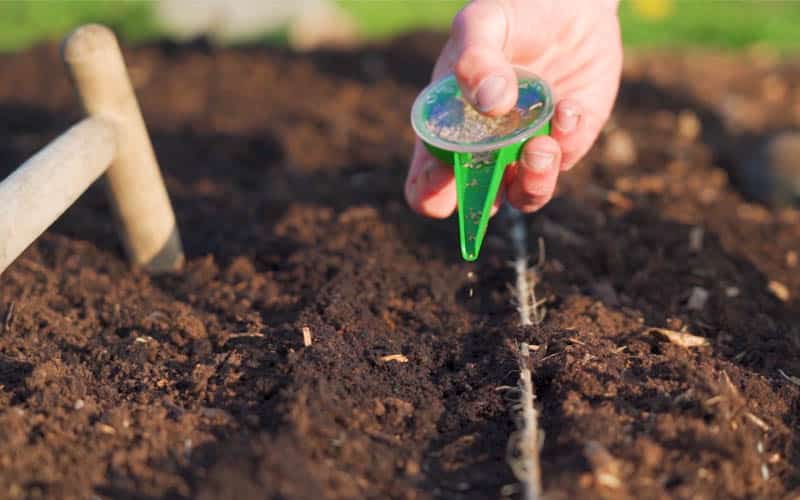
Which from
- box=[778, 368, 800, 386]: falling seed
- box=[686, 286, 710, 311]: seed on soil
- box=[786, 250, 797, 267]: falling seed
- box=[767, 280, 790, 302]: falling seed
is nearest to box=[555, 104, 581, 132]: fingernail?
box=[686, 286, 710, 311]: seed on soil

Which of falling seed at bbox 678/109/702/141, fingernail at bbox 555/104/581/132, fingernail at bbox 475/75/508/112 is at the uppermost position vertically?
fingernail at bbox 475/75/508/112

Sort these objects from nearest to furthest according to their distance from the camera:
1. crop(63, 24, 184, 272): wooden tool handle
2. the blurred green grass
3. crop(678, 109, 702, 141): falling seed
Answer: crop(63, 24, 184, 272): wooden tool handle → crop(678, 109, 702, 141): falling seed → the blurred green grass

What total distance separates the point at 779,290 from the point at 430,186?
111 cm

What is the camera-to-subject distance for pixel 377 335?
2189 mm

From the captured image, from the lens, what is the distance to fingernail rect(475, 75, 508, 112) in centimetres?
200

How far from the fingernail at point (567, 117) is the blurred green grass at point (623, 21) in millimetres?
3040

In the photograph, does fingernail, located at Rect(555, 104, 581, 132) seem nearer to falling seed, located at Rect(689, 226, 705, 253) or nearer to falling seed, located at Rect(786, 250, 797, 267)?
falling seed, located at Rect(689, 226, 705, 253)

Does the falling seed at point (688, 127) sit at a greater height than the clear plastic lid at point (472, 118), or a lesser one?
lesser

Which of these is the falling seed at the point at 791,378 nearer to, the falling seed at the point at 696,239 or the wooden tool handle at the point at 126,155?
the falling seed at the point at 696,239

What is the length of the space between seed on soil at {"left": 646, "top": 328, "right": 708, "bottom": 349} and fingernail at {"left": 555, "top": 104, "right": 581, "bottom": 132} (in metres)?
0.56

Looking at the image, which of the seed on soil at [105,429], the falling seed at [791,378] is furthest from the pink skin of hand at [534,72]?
the seed on soil at [105,429]

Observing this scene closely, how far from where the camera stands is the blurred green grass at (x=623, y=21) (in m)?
5.24

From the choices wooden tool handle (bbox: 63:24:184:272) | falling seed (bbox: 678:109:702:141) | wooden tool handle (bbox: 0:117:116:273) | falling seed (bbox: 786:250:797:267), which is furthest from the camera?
falling seed (bbox: 678:109:702:141)

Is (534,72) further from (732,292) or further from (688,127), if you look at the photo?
(688,127)
